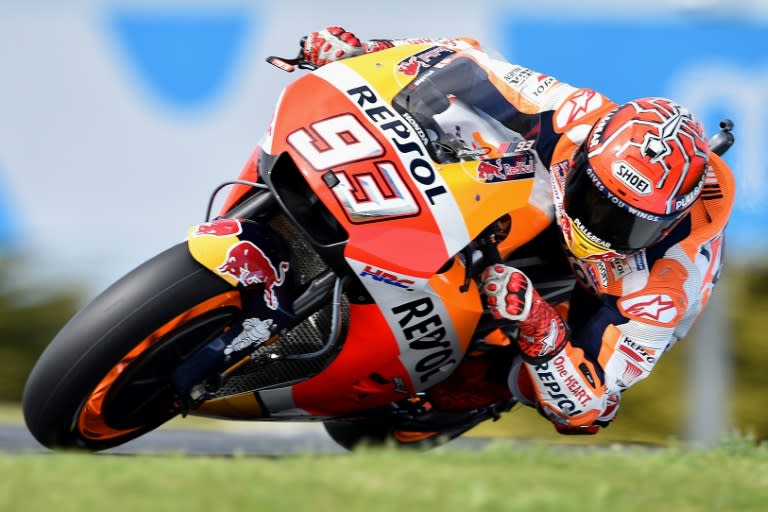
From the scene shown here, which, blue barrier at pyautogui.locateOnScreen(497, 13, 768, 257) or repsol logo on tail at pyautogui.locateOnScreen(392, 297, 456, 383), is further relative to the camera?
blue barrier at pyautogui.locateOnScreen(497, 13, 768, 257)

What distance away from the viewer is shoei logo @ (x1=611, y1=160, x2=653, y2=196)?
3.60 meters

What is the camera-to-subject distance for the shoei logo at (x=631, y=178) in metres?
3.60

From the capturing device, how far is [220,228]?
11.7 ft

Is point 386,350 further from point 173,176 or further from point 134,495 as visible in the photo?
point 173,176

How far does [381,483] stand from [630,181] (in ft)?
4.35

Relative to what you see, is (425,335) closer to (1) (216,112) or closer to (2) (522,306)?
(2) (522,306)

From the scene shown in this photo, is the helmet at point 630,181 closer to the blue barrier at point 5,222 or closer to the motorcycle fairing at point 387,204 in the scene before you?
the motorcycle fairing at point 387,204

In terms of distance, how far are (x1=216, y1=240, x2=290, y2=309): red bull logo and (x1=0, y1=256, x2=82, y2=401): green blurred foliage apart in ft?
7.89

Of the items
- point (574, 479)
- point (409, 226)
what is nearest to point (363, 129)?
point (409, 226)

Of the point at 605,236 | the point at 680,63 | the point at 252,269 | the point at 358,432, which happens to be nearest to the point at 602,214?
the point at 605,236

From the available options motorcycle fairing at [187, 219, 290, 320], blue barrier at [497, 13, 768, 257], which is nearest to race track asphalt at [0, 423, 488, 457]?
motorcycle fairing at [187, 219, 290, 320]

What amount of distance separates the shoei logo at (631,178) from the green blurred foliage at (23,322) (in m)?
3.01

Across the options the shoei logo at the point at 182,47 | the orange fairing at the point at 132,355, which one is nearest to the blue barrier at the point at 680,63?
the shoei logo at the point at 182,47

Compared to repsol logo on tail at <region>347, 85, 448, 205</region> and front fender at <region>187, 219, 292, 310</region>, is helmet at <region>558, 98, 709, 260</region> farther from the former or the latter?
front fender at <region>187, 219, 292, 310</region>
